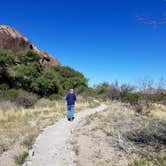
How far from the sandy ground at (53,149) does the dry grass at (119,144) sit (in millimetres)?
309

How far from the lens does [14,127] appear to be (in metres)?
17.7

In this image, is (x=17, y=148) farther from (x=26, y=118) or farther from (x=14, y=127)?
(x=26, y=118)

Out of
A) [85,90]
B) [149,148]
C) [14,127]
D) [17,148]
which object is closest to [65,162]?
[17,148]

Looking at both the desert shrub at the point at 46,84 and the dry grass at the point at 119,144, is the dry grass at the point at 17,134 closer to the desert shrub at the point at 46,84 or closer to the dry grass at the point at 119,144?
the dry grass at the point at 119,144

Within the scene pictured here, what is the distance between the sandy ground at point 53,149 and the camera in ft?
34.1

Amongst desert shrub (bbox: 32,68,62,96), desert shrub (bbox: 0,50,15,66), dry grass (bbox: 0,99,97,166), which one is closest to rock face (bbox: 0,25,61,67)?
desert shrub (bbox: 0,50,15,66)

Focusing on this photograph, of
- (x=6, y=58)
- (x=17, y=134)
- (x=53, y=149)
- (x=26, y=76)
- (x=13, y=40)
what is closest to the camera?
(x=53, y=149)

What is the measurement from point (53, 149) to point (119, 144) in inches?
92.7

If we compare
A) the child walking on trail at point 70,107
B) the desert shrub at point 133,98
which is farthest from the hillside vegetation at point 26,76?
the child walking on trail at point 70,107

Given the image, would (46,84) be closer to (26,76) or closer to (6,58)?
(26,76)

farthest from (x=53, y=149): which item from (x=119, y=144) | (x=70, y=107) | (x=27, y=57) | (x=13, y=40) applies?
(x=13, y=40)

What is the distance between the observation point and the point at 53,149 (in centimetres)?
1207

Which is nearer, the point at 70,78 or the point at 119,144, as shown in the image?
the point at 119,144

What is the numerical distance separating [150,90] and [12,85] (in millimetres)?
16118
